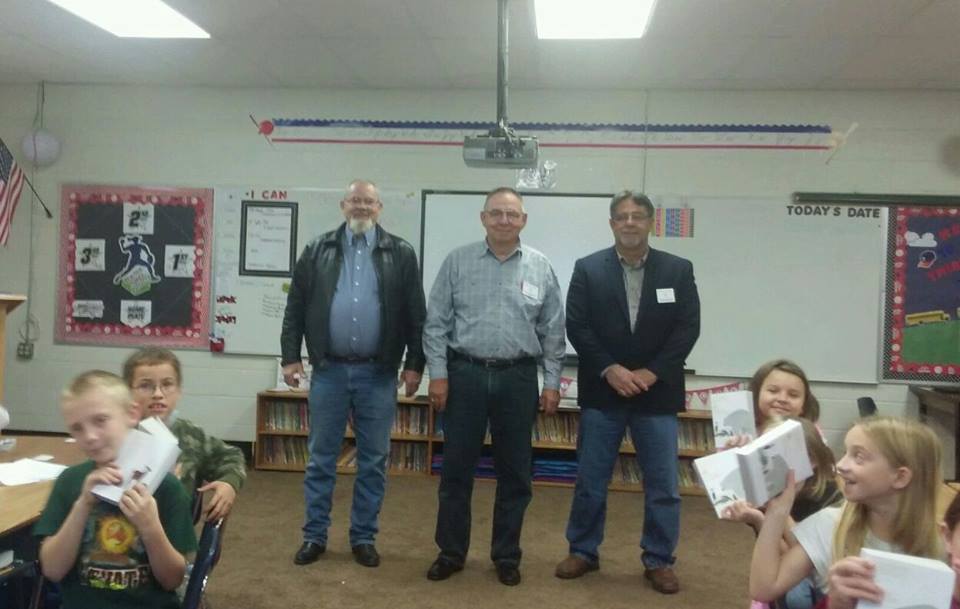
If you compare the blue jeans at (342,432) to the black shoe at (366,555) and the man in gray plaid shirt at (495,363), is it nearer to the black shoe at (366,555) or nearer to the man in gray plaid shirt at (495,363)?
the black shoe at (366,555)

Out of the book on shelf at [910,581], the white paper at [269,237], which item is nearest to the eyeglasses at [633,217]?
the book on shelf at [910,581]

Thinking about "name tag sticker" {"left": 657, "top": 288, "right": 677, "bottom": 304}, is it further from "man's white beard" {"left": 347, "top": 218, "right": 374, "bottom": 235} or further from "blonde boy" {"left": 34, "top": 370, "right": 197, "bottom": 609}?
"blonde boy" {"left": 34, "top": 370, "right": 197, "bottom": 609}

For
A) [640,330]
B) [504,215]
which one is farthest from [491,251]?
[640,330]

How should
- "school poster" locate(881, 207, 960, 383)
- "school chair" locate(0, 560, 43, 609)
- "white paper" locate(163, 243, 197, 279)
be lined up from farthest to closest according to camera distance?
"white paper" locate(163, 243, 197, 279) → "school poster" locate(881, 207, 960, 383) → "school chair" locate(0, 560, 43, 609)

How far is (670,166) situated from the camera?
453 centimetres

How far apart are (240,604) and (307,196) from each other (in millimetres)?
2785

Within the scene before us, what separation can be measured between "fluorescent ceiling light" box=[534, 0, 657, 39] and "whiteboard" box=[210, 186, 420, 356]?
1.58m

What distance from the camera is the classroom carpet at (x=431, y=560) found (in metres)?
2.63

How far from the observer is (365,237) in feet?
9.68

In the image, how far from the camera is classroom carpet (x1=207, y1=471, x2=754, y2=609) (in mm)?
2633

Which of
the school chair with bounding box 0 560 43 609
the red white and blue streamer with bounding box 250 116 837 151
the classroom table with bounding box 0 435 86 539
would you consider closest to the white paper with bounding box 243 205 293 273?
the red white and blue streamer with bounding box 250 116 837 151

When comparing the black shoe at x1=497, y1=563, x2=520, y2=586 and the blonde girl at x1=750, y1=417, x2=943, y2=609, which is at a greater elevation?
the blonde girl at x1=750, y1=417, x2=943, y2=609

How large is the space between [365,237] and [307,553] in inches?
50.6

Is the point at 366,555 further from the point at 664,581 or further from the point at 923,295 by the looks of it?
the point at 923,295
